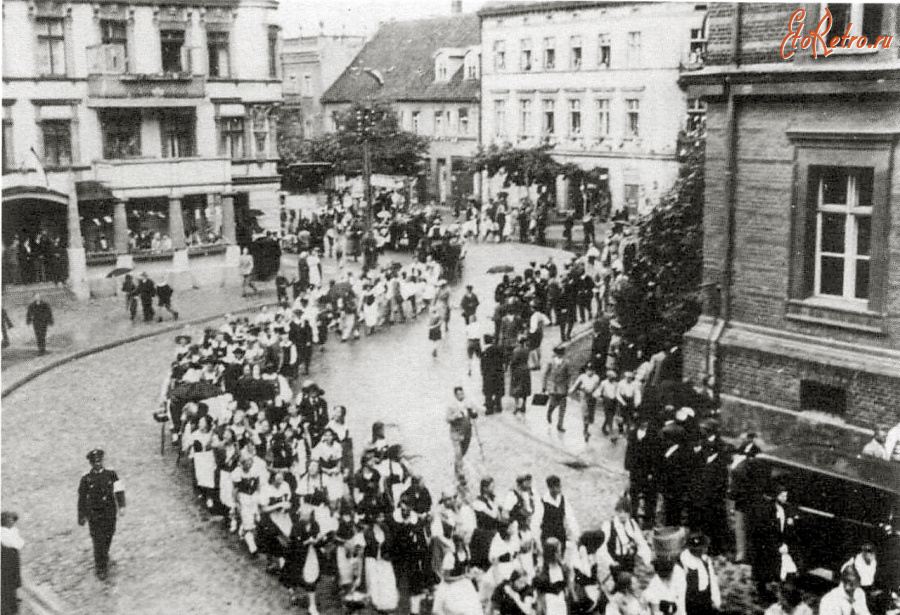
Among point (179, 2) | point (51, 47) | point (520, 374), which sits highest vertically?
point (179, 2)

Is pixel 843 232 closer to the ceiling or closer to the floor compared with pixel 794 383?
closer to the ceiling

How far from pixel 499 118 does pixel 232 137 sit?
16120mm

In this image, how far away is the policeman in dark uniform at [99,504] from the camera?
13469 millimetres

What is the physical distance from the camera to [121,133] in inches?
1459

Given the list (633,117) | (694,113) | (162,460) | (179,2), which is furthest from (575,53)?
(162,460)

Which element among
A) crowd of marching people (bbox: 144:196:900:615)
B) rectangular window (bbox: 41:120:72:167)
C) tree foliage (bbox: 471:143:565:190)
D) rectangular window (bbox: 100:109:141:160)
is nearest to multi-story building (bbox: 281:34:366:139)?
tree foliage (bbox: 471:143:565:190)

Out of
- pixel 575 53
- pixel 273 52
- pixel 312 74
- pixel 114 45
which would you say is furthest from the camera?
pixel 312 74

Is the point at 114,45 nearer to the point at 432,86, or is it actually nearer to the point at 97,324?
the point at 97,324

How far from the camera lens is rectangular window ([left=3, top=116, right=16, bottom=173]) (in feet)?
107

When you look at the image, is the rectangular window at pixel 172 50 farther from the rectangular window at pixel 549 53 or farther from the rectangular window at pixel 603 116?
the rectangular window at pixel 603 116

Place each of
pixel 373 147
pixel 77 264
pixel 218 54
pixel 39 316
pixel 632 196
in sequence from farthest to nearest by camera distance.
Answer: pixel 373 147
pixel 632 196
pixel 218 54
pixel 77 264
pixel 39 316

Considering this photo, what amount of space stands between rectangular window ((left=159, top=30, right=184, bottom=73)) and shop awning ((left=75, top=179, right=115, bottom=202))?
5272 millimetres

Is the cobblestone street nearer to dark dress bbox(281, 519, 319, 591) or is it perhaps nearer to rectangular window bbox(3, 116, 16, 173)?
dark dress bbox(281, 519, 319, 591)

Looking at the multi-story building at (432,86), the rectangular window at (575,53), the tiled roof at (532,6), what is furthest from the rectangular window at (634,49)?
the multi-story building at (432,86)
